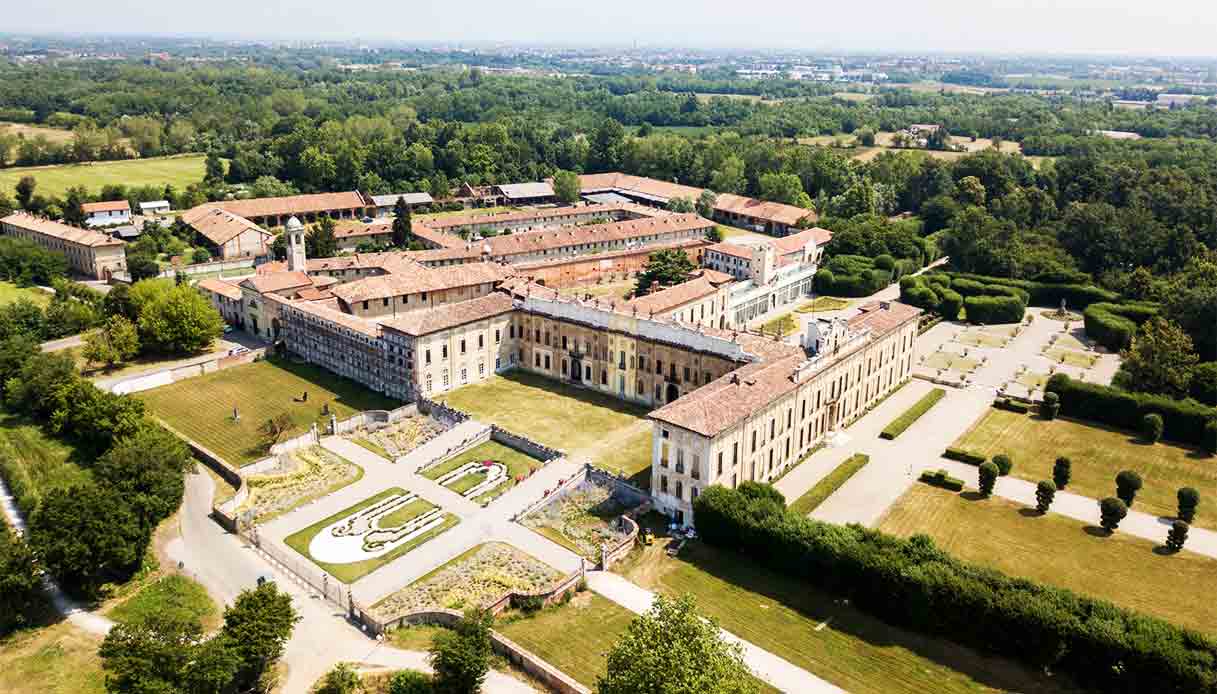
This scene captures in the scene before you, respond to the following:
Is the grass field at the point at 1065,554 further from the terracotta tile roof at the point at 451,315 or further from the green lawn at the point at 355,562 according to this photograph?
the terracotta tile roof at the point at 451,315

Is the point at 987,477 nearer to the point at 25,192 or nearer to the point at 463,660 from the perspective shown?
the point at 463,660

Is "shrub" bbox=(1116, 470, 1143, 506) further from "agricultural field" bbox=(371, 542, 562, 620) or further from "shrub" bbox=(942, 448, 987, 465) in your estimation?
"agricultural field" bbox=(371, 542, 562, 620)

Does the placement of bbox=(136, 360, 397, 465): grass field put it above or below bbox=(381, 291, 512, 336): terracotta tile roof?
below

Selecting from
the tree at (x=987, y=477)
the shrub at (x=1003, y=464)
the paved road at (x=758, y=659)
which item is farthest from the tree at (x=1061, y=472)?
the paved road at (x=758, y=659)

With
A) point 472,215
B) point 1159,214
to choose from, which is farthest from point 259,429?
point 1159,214

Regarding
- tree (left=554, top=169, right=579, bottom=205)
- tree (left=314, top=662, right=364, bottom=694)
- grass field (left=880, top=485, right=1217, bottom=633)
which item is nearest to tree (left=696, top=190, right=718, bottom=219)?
tree (left=554, top=169, right=579, bottom=205)

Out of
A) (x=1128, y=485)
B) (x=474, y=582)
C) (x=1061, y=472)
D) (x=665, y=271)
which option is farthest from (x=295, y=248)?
(x=1128, y=485)

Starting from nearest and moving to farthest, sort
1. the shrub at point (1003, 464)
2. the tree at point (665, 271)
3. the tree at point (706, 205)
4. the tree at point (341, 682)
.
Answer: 1. the tree at point (341, 682)
2. the shrub at point (1003, 464)
3. the tree at point (665, 271)
4. the tree at point (706, 205)
